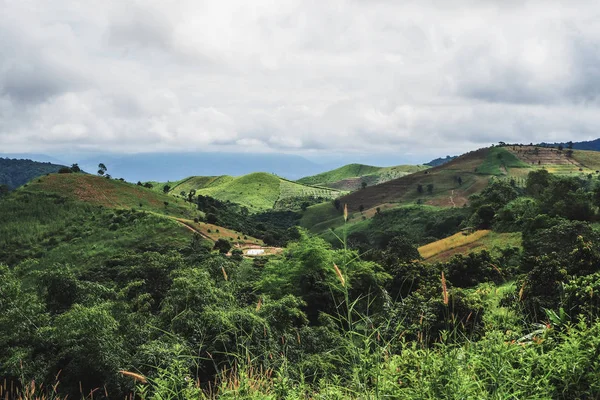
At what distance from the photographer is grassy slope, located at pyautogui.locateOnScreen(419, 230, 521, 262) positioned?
57.0 metres

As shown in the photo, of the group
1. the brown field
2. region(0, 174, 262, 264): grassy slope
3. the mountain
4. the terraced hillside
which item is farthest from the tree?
the terraced hillside

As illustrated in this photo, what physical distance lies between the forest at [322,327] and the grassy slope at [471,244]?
109 inches

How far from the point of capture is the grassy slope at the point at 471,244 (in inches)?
2246

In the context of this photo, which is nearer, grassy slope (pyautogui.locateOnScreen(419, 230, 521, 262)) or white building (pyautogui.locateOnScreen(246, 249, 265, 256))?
grassy slope (pyautogui.locateOnScreen(419, 230, 521, 262))

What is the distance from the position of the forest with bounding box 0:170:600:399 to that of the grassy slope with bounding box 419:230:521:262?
9.06 feet

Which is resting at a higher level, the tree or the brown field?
the brown field

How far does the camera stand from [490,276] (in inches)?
1399

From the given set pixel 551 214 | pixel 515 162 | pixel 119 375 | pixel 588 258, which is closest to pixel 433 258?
pixel 551 214

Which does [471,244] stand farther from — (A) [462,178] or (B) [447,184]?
(A) [462,178]

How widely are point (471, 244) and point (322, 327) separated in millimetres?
50194

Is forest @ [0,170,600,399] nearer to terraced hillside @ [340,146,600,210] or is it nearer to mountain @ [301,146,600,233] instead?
mountain @ [301,146,600,233]

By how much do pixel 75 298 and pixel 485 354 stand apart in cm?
2429

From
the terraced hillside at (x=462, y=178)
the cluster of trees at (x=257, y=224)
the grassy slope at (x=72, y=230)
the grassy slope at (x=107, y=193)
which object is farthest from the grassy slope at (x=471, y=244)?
the terraced hillside at (x=462, y=178)

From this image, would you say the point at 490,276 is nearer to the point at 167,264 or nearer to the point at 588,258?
the point at 588,258
